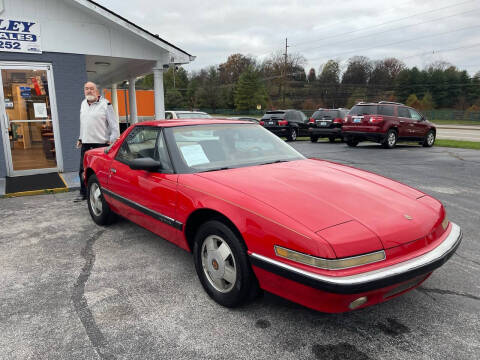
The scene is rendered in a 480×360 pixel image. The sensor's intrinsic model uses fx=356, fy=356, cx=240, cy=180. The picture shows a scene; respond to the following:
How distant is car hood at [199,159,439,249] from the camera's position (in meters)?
2.28

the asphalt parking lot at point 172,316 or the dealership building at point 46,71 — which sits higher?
the dealership building at point 46,71

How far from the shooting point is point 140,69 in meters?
11.8

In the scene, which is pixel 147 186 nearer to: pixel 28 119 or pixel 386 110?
pixel 28 119

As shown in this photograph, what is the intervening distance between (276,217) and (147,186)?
1607mm

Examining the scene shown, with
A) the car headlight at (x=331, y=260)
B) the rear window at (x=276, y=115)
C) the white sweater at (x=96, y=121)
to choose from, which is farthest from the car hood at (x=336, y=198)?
the rear window at (x=276, y=115)

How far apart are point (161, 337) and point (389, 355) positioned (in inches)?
57.1

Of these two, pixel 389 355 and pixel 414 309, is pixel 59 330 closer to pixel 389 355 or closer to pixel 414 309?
pixel 389 355

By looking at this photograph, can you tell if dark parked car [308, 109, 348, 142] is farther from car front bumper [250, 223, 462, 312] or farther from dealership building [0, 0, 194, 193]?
car front bumper [250, 223, 462, 312]

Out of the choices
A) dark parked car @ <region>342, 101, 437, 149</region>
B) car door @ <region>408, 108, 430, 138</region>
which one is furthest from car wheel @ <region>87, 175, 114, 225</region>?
car door @ <region>408, 108, 430, 138</region>

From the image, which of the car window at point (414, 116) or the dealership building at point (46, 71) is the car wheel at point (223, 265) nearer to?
the dealership building at point (46, 71)

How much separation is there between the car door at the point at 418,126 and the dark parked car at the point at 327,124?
314 cm

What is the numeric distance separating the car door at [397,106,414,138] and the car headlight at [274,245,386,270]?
13084 mm

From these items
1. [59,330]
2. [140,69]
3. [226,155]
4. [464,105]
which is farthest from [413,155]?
[464,105]

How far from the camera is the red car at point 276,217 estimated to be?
2107mm
